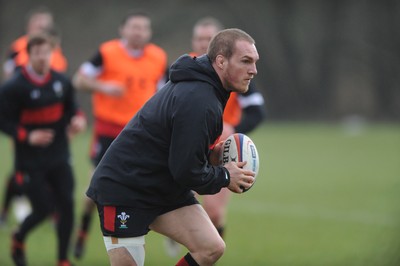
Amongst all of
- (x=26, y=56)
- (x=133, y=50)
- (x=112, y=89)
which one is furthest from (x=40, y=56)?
(x=26, y=56)

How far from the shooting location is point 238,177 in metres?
5.38

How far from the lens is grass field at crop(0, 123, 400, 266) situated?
28.5 ft

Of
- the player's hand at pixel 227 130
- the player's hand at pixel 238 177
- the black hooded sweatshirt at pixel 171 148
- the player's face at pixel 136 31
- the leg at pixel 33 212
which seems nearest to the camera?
the black hooded sweatshirt at pixel 171 148

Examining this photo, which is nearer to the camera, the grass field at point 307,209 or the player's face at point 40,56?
the player's face at point 40,56

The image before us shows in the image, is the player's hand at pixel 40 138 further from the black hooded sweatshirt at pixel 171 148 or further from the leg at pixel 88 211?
the black hooded sweatshirt at pixel 171 148

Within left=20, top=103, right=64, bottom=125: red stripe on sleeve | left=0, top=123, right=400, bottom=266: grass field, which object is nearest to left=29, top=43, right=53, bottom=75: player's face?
left=20, top=103, right=64, bottom=125: red stripe on sleeve

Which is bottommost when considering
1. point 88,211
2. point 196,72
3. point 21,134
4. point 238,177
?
point 88,211

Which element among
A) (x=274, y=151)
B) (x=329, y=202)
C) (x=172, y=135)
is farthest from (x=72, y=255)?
(x=274, y=151)

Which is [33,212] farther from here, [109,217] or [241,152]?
[241,152]

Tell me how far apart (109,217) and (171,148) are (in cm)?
69

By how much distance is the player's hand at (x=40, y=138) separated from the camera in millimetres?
7914

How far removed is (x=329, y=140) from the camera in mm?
22281

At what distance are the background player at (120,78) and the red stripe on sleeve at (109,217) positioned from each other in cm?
346

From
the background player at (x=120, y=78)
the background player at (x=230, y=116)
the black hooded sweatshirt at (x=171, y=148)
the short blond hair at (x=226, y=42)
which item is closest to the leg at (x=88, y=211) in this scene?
the background player at (x=120, y=78)
